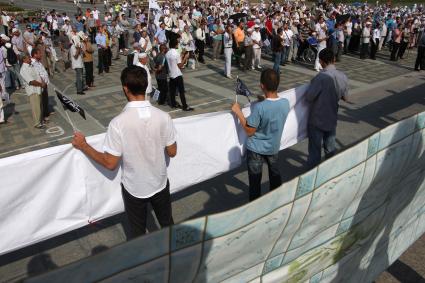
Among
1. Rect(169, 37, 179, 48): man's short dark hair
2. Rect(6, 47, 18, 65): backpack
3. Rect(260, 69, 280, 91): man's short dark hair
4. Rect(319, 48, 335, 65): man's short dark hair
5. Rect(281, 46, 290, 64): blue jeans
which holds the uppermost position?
Rect(319, 48, 335, 65): man's short dark hair

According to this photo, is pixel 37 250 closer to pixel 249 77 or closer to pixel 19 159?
pixel 19 159

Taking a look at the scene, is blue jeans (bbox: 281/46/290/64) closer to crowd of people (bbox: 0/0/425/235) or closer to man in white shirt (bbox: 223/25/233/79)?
crowd of people (bbox: 0/0/425/235)

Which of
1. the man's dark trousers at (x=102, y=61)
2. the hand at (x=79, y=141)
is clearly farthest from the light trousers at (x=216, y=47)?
the hand at (x=79, y=141)

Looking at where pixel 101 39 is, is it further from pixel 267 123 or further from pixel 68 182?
pixel 68 182

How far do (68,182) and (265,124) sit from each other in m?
2.04

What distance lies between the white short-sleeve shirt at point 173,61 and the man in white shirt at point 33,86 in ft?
9.78

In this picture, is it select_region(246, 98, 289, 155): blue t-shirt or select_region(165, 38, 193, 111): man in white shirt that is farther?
select_region(165, 38, 193, 111): man in white shirt

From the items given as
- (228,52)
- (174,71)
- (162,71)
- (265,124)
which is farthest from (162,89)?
(265,124)

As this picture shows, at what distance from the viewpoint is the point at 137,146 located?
2.85 metres

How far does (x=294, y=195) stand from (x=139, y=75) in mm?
1629

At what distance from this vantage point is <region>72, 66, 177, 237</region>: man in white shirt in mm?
2797

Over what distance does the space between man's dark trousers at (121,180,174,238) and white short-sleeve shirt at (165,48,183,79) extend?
6293 millimetres

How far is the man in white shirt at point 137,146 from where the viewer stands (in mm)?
2797

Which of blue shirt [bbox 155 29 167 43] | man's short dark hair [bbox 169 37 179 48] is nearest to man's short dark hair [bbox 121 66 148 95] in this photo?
man's short dark hair [bbox 169 37 179 48]
